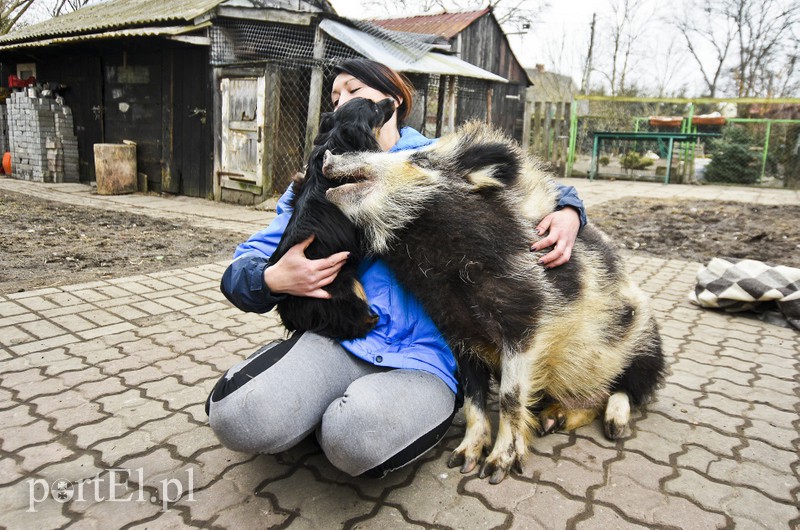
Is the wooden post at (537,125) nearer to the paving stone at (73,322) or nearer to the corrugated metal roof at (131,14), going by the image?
the corrugated metal roof at (131,14)

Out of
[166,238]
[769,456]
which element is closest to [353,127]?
[769,456]

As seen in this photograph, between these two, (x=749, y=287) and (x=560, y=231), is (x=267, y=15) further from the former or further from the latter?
(x=560, y=231)

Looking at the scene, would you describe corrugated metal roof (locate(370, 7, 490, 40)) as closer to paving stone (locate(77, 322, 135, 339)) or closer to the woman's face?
paving stone (locate(77, 322, 135, 339))

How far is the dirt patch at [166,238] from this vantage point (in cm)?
478

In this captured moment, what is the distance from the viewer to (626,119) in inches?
649

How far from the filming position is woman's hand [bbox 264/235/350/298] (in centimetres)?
177

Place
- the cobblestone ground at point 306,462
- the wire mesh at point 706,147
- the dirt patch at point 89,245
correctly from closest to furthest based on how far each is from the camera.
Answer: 1. the cobblestone ground at point 306,462
2. the dirt patch at point 89,245
3. the wire mesh at point 706,147

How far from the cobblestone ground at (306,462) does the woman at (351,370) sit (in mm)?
196

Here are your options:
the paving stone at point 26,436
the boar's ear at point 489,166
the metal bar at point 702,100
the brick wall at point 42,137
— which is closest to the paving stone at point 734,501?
the boar's ear at point 489,166

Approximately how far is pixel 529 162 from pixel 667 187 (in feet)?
40.4

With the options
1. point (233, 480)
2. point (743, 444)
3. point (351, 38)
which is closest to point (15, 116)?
point (351, 38)

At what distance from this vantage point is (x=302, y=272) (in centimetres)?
176

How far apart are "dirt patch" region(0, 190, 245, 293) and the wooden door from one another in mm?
1885

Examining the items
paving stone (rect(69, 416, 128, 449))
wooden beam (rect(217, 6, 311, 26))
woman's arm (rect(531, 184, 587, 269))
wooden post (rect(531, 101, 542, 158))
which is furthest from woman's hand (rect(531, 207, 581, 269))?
wooden post (rect(531, 101, 542, 158))
